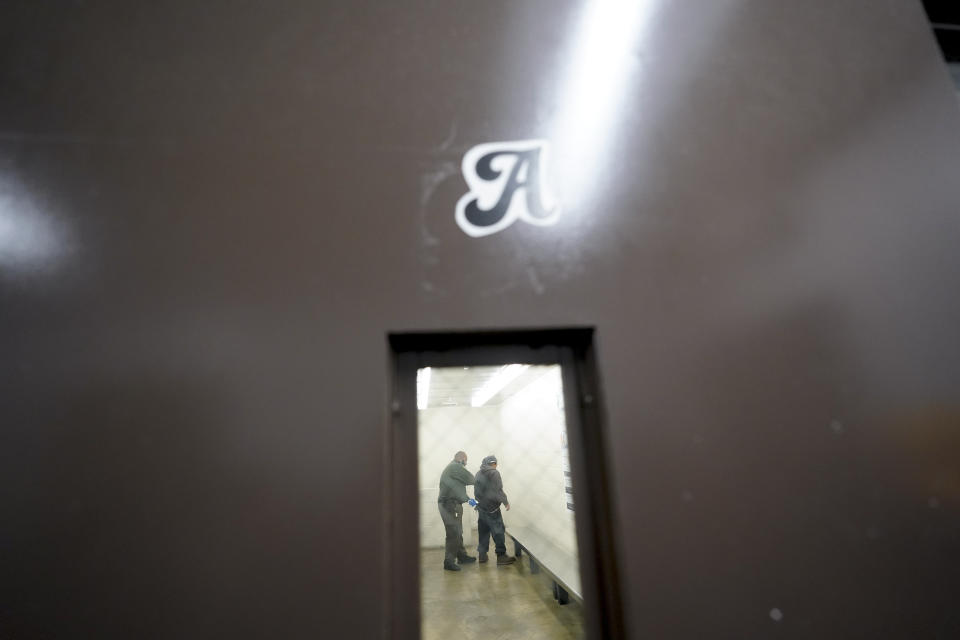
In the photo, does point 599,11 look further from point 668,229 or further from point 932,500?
point 932,500

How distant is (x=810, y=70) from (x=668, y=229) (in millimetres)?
1080

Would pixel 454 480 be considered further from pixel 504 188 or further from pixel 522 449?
pixel 504 188

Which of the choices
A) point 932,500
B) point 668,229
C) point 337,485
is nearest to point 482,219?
point 668,229

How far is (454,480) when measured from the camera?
3793mm

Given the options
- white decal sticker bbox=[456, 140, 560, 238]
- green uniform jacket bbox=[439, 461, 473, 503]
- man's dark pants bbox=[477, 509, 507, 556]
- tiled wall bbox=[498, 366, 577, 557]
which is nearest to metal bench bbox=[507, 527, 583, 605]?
tiled wall bbox=[498, 366, 577, 557]

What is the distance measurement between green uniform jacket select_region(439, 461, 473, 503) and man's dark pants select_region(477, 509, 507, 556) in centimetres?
41

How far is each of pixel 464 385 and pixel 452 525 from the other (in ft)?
3.70

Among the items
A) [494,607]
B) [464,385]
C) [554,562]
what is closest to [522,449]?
[464,385]

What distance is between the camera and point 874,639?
1.48m

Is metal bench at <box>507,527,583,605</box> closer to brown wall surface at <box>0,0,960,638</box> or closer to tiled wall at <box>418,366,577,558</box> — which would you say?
tiled wall at <box>418,366,577,558</box>

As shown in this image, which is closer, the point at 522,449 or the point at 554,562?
the point at 554,562

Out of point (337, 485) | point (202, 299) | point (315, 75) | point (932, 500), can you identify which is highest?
point (315, 75)

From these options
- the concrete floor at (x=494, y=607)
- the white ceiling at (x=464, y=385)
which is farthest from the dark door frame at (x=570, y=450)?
the white ceiling at (x=464, y=385)

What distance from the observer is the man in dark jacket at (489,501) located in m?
3.80
